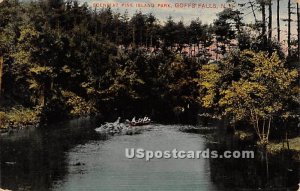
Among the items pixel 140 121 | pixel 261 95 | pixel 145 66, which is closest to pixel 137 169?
pixel 140 121

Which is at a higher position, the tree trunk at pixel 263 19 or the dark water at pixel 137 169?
the tree trunk at pixel 263 19

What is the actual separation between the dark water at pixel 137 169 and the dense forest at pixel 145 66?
0.43 m

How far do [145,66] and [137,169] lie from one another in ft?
5.07

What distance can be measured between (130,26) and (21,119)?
2.21 metres

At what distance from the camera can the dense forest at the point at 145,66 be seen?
816 cm

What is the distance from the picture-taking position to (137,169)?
7.83 m

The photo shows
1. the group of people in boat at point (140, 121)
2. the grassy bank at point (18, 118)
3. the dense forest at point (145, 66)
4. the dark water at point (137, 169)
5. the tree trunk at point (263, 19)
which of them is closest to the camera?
the dark water at point (137, 169)

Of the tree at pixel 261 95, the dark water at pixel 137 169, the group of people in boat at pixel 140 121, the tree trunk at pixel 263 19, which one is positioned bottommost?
the dark water at pixel 137 169

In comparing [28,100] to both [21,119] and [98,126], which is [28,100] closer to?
[21,119]

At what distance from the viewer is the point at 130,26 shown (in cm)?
827

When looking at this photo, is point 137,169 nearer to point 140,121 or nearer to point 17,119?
point 140,121

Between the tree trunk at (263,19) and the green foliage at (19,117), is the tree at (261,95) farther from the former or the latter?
the green foliage at (19,117)

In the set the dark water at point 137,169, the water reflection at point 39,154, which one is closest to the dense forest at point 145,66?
the water reflection at point 39,154

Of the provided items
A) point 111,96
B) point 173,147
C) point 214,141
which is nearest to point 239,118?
point 214,141
